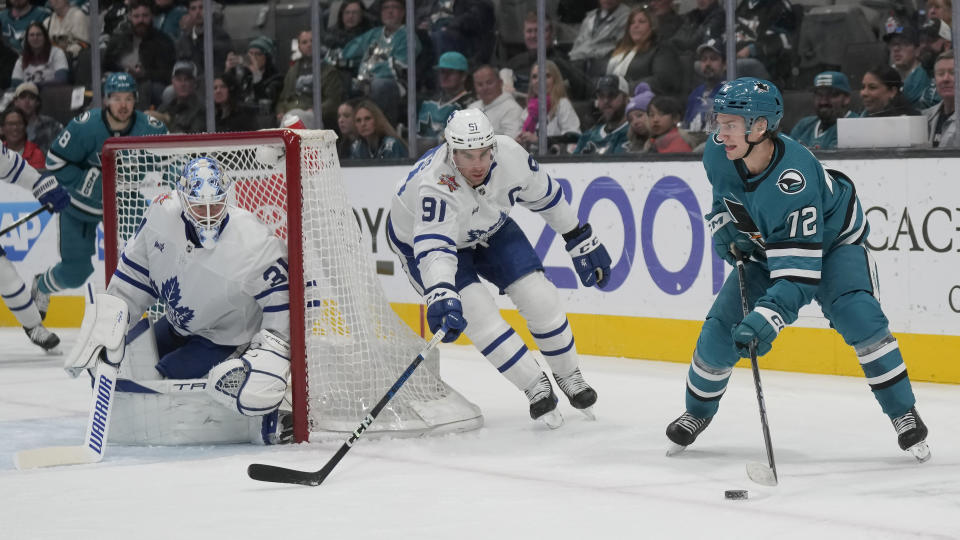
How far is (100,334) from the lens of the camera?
4.27 m

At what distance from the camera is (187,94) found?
840 cm

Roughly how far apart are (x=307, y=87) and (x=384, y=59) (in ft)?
1.77

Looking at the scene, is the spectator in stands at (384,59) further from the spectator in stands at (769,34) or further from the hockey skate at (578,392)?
the hockey skate at (578,392)

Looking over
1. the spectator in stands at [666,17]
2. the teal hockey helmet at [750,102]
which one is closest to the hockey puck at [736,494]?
the teal hockey helmet at [750,102]

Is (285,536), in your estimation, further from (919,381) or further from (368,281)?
(919,381)

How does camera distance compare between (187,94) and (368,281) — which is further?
(187,94)

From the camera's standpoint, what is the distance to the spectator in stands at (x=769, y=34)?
5.97 metres

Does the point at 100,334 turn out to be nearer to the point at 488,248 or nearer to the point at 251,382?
the point at 251,382

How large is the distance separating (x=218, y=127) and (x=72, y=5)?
55.6 inches

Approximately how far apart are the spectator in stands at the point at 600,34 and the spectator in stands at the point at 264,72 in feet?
6.79

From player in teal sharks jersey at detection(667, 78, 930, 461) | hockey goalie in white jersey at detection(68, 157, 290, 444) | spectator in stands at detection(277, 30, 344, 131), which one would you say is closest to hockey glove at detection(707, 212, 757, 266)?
player in teal sharks jersey at detection(667, 78, 930, 461)

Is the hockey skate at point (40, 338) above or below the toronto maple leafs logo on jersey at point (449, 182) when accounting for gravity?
below

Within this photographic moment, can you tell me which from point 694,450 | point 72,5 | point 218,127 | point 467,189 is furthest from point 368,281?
point 72,5

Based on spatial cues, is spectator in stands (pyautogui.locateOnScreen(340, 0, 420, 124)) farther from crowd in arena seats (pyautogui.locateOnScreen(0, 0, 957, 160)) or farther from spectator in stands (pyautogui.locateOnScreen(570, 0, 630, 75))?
spectator in stands (pyautogui.locateOnScreen(570, 0, 630, 75))
